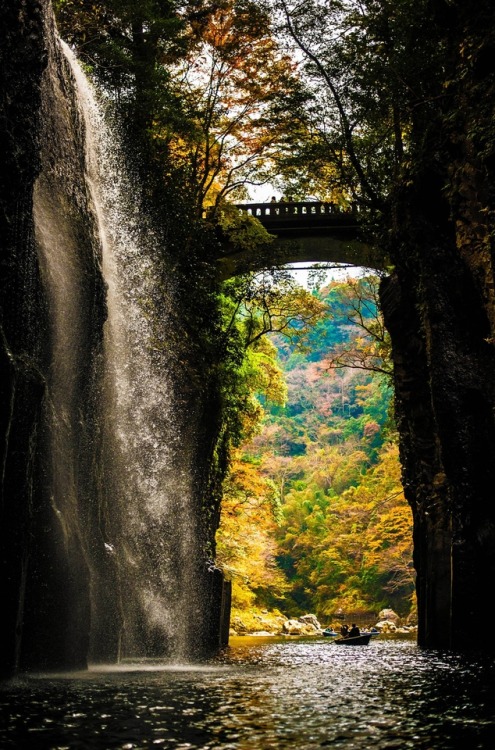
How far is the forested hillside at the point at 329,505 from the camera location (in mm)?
26828

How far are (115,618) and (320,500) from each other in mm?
39987

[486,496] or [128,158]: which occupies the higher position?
[128,158]

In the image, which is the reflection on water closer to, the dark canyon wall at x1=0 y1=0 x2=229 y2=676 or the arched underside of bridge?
the dark canyon wall at x1=0 y1=0 x2=229 y2=676

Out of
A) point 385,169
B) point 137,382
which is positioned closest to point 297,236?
point 385,169

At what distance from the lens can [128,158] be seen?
707 inches

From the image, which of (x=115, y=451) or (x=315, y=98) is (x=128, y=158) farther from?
(x=115, y=451)

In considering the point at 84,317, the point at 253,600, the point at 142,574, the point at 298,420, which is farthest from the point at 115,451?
the point at 298,420

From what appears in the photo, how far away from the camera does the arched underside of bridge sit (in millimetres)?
21859

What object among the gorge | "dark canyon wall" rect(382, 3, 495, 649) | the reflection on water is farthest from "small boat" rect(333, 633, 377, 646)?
the reflection on water

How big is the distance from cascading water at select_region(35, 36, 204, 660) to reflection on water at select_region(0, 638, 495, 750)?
333 centimetres

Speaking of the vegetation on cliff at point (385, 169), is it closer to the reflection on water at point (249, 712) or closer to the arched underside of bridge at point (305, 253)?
the arched underside of bridge at point (305, 253)

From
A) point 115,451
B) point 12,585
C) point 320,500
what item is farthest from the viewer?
point 320,500

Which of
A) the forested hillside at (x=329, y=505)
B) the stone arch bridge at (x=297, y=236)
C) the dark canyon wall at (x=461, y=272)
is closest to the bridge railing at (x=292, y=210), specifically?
the stone arch bridge at (x=297, y=236)

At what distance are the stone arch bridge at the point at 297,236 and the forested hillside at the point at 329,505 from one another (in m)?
2.42
